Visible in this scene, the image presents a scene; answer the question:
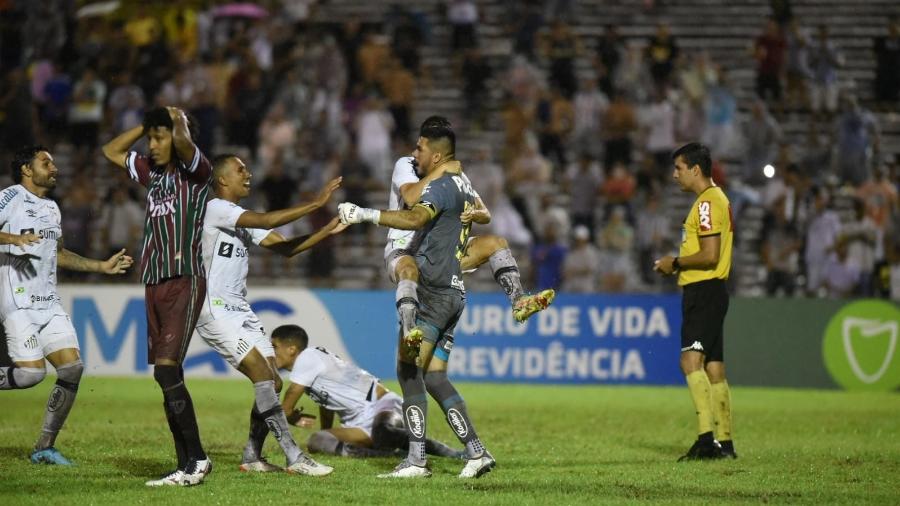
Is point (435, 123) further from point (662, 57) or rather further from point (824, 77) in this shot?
point (824, 77)

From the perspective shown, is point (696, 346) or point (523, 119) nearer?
point (696, 346)

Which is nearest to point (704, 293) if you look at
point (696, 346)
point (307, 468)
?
point (696, 346)

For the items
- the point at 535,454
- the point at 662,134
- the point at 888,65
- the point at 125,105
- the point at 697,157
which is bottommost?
the point at 535,454

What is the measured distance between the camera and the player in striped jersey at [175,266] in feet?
30.9

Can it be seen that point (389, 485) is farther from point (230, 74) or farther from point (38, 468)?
point (230, 74)

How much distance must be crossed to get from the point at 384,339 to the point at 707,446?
869 centimetres

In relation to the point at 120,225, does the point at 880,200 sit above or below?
above

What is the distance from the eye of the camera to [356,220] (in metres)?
9.09

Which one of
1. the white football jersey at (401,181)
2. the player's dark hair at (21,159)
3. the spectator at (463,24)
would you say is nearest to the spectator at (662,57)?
the spectator at (463,24)

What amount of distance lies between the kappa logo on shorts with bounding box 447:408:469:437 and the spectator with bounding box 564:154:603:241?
40.7ft

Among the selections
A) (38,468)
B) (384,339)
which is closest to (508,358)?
(384,339)

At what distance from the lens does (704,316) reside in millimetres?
11523

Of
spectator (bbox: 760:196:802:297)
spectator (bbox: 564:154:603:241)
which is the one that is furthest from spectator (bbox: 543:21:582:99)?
spectator (bbox: 760:196:802:297)

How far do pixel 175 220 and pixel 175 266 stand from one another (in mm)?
349
